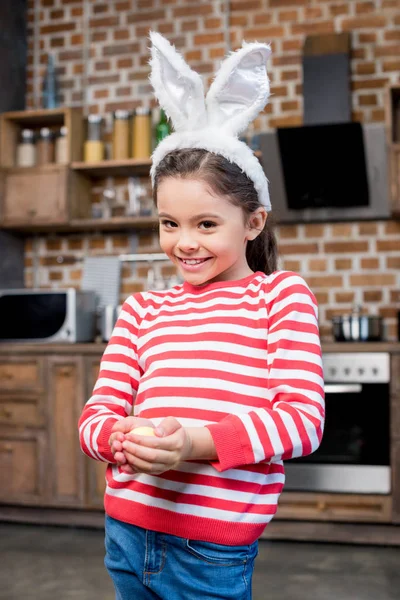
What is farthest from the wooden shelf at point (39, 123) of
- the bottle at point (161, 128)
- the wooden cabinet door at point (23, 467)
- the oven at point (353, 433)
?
the oven at point (353, 433)

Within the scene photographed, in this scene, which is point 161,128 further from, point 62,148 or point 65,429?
point 65,429

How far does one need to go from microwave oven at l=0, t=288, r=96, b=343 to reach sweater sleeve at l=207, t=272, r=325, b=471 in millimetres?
2548

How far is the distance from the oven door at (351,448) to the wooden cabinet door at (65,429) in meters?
0.98

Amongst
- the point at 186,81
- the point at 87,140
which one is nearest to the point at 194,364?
the point at 186,81

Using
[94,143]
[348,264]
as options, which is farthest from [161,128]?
[348,264]

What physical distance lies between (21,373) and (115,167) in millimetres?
1205

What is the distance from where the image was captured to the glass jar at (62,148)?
368cm

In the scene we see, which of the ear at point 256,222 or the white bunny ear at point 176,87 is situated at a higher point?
the white bunny ear at point 176,87

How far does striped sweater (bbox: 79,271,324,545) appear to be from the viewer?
0.77 metres

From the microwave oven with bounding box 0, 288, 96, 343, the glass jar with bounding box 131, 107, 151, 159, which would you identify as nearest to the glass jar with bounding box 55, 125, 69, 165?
the glass jar with bounding box 131, 107, 151, 159

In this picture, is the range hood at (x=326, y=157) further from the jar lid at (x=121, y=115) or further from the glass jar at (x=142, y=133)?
the jar lid at (x=121, y=115)

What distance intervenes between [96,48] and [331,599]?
315 cm

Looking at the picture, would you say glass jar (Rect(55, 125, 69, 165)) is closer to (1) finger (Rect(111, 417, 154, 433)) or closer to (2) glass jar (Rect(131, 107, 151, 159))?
(2) glass jar (Rect(131, 107, 151, 159))

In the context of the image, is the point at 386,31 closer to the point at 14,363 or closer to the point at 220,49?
the point at 220,49
